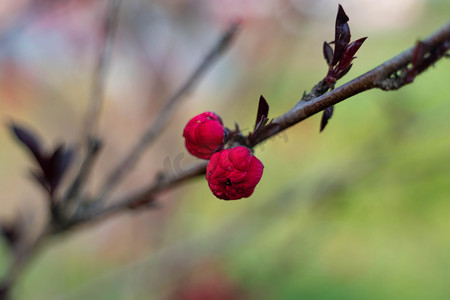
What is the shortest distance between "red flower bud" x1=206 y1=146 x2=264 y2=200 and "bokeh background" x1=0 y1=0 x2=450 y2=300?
16.4 inches

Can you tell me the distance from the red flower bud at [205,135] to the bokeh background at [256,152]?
1.13ft

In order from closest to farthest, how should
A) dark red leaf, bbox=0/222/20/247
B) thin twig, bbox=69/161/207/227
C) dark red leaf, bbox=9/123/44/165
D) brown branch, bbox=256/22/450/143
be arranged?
Result: 1. brown branch, bbox=256/22/450/143
2. thin twig, bbox=69/161/207/227
3. dark red leaf, bbox=9/123/44/165
4. dark red leaf, bbox=0/222/20/247

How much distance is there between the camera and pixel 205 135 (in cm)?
72

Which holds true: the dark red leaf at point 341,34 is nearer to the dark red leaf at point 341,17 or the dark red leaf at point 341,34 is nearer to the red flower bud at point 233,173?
the dark red leaf at point 341,17

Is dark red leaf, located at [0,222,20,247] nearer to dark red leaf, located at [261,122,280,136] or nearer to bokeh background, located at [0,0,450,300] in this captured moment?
bokeh background, located at [0,0,450,300]

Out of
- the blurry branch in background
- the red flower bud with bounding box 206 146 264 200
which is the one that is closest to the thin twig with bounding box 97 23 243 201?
the blurry branch in background

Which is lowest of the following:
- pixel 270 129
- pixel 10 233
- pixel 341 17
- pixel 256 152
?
pixel 256 152

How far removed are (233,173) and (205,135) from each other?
0.10 meters

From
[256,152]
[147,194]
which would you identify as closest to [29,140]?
[147,194]

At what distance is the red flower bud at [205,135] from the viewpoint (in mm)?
723

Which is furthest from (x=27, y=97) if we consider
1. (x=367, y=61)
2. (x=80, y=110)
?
(x=367, y=61)

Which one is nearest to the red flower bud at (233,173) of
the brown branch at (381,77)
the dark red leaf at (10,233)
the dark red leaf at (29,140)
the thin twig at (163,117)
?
the brown branch at (381,77)

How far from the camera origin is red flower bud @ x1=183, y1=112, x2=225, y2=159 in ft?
2.37

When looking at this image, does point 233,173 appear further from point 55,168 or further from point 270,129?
point 55,168
